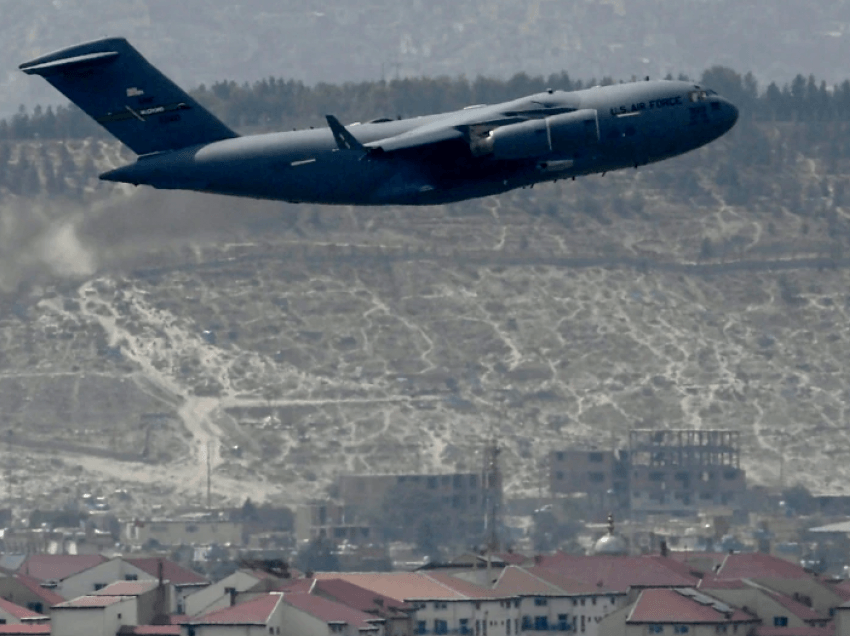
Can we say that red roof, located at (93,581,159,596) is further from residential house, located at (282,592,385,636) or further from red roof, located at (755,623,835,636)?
red roof, located at (755,623,835,636)

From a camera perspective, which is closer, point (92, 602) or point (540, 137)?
point (540, 137)

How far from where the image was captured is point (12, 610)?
102m

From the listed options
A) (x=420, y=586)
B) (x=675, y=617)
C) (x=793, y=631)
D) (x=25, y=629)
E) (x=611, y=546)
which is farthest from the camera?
(x=611, y=546)

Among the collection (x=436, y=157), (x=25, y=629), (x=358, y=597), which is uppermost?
(x=436, y=157)

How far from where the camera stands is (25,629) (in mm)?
97125

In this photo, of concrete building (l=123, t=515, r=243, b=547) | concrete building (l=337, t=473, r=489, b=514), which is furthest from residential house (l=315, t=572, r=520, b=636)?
concrete building (l=337, t=473, r=489, b=514)

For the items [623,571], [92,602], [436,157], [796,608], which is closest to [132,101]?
[436,157]

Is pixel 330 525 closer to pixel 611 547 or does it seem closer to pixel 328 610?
pixel 611 547

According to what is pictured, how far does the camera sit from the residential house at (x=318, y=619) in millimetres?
92062

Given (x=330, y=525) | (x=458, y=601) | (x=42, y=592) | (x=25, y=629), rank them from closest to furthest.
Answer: (x=25, y=629) → (x=458, y=601) → (x=42, y=592) → (x=330, y=525)

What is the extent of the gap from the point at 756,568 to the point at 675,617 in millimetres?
15730

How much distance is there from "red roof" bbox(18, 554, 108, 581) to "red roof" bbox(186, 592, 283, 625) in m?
21.3

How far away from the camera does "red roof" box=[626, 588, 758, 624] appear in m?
98.4

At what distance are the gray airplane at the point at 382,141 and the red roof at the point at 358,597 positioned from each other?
30122 mm
